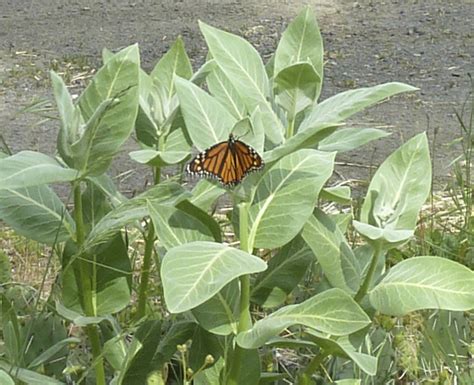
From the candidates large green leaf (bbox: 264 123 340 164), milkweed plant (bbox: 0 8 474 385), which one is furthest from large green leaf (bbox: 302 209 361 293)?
large green leaf (bbox: 264 123 340 164)

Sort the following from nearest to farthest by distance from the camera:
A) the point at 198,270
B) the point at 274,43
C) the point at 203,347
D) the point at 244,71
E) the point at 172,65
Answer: the point at 198,270
the point at 244,71
the point at 203,347
the point at 172,65
the point at 274,43

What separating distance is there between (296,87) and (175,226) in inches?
12.6

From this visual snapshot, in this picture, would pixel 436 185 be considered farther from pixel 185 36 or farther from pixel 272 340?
pixel 185 36

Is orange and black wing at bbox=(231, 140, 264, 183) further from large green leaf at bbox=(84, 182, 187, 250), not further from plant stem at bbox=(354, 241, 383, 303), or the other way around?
plant stem at bbox=(354, 241, 383, 303)

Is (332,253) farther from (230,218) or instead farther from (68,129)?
(68,129)

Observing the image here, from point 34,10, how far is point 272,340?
4.93m

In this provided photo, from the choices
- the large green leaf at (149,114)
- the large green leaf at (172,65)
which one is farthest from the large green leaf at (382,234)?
the large green leaf at (172,65)

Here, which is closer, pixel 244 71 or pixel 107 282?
pixel 244 71

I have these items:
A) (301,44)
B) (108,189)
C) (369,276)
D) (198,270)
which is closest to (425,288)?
(369,276)

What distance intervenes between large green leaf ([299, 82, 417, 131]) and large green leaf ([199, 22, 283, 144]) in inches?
2.3

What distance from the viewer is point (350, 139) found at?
185 centimetres

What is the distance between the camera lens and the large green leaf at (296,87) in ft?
5.63

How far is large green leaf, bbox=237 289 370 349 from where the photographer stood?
1.61m

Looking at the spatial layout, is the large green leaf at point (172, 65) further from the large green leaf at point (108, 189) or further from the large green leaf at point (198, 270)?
the large green leaf at point (198, 270)
